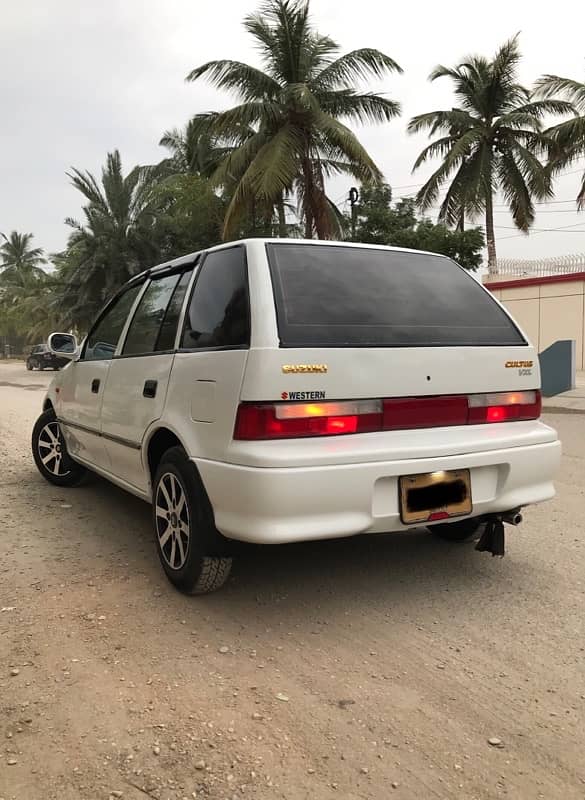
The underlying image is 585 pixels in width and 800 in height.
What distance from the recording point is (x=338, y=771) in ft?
6.84

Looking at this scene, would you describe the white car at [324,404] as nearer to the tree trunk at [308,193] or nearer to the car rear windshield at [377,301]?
the car rear windshield at [377,301]

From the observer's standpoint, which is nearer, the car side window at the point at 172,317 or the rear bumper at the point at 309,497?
the rear bumper at the point at 309,497

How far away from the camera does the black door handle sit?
11.8 feet

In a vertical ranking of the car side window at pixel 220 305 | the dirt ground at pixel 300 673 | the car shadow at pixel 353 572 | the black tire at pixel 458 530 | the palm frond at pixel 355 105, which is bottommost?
the dirt ground at pixel 300 673

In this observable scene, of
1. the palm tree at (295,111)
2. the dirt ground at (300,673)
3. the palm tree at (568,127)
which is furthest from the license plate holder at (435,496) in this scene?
the palm tree at (568,127)

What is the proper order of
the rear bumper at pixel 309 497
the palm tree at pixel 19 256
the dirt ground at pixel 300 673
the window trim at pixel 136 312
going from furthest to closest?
the palm tree at pixel 19 256 → the window trim at pixel 136 312 → the rear bumper at pixel 309 497 → the dirt ground at pixel 300 673

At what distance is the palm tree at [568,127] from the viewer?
22.1 meters

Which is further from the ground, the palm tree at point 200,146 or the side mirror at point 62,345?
the palm tree at point 200,146

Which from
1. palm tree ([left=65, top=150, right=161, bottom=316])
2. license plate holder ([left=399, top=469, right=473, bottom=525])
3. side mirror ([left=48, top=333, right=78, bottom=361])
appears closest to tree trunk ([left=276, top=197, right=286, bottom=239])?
palm tree ([left=65, top=150, right=161, bottom=316])

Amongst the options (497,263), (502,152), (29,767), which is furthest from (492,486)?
(502,152)

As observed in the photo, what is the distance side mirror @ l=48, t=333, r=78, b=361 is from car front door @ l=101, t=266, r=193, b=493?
1.22m

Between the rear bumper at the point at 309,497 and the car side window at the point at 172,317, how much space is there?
847mm

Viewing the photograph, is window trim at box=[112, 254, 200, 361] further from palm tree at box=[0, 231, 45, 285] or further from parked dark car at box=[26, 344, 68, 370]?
palm tree at box=[0, 231, 45, 285]

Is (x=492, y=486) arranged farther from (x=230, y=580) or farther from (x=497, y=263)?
(x=497, y=263)
